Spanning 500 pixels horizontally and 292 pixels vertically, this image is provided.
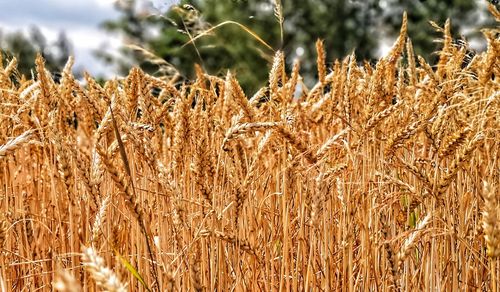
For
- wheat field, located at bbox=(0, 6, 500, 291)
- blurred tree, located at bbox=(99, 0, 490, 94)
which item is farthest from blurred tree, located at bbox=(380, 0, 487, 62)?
wheat field, located at bbox=(0, 6, 500, 291)

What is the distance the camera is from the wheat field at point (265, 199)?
5.27 ft

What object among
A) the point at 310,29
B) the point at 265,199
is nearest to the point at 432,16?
the point at 310,29

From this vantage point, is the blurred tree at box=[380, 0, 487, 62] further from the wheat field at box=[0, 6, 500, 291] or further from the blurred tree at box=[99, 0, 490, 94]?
the wheat field at box=[0, 6, 500, 291]

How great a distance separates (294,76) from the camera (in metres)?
2.65

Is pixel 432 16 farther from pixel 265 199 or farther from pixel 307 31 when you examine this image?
pixel 265 199

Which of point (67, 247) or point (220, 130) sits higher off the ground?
point (220, 130)

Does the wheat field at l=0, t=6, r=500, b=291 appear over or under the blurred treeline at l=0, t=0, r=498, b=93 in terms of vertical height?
under

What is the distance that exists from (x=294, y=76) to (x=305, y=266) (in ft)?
2.91

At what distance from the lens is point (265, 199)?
2.23 m

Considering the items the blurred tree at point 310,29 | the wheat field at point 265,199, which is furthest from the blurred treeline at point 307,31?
the wheat field at point 265,199

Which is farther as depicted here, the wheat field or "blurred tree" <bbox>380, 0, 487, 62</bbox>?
"blurred tree" <bbox>380, 0, 487, 62</bbox>

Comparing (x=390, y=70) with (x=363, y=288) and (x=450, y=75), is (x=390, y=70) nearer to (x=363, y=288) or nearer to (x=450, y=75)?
(x=450, y=75)

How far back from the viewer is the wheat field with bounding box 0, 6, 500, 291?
1607 millimetres

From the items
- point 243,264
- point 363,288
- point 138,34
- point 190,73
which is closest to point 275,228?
point 243,264
